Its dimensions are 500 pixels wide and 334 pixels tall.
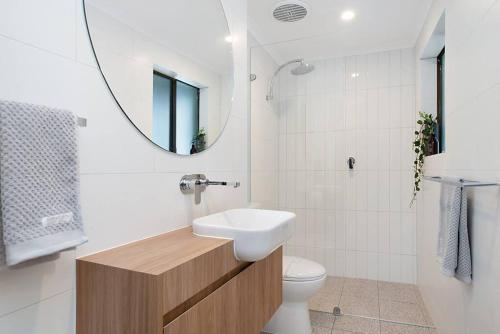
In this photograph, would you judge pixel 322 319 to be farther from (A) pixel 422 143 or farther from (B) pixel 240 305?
(A) pixel 422 143

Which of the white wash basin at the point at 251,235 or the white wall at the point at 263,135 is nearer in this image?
the white wash basin at the point at 251,235

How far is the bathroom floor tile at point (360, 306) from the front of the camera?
224 cm

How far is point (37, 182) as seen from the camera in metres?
0.70

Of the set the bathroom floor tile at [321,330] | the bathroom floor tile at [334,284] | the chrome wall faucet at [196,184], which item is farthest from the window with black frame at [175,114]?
the bathroom floor tile at [334,284]

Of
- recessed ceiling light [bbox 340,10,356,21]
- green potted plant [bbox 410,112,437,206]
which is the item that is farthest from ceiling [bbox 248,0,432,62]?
green potted plant [bbox 410,112,437,206]

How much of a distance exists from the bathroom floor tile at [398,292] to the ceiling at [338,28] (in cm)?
212

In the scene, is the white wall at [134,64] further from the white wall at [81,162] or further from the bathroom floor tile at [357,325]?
the bathroom floor tile at [357,325]

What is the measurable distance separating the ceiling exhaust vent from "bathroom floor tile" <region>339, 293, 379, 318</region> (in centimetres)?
226

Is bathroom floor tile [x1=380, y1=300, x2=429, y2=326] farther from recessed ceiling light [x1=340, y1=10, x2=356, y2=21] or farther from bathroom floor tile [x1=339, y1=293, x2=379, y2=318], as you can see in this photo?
recessed ceiling light [x1=340, y1=10, x2=356, y2=21]

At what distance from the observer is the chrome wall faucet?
1.36 metres

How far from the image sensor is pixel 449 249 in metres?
1.34

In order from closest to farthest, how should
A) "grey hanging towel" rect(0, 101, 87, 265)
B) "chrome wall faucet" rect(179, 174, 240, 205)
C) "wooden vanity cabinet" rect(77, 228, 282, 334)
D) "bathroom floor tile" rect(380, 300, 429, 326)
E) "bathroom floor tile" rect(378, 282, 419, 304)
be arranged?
1. "grey hanging towel" rect(0, 101, 87, 265)
2. "wooden vanity cabinet" rect(77, 228, 282, 334)
3. "chrome wall faucet" rect(179, 174, 240, 205)
4. "bathroom floor tile" rect(380, 300, 429, 326)
5. "bathroom floor tile" rect(378, 282, 419, 304)

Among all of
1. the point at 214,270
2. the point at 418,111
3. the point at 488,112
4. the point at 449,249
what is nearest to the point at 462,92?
the point at 488,112

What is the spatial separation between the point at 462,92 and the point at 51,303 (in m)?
1.83
